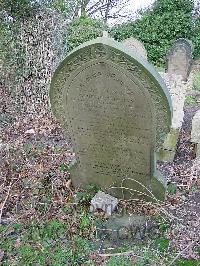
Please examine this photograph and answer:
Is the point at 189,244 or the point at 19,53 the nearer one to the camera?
the point at 189,244

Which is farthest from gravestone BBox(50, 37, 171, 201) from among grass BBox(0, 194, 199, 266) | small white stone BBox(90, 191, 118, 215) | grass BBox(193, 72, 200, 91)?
grass BBox(193, 72, 200, 91)

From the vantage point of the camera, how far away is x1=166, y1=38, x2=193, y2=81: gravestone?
33.8 feet

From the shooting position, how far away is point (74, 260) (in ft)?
12.8

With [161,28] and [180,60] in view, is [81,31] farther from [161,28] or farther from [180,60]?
[161,28]

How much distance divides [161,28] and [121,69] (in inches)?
436

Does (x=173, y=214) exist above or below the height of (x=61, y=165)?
below

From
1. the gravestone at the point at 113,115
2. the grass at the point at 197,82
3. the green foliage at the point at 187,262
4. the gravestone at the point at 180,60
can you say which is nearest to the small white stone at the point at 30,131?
the gravestone at the point at 113,115

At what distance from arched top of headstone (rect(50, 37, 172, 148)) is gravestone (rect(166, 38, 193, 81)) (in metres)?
6.53

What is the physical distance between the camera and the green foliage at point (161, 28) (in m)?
14.1

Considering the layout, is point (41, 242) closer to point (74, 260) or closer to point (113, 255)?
point (74, 260)

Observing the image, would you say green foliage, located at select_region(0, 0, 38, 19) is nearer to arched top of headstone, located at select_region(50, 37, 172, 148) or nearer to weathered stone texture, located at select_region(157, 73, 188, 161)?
weathered stone texture, located at select_region(157, 73, 188, 161)

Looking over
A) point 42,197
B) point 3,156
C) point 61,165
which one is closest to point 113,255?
point 42,197

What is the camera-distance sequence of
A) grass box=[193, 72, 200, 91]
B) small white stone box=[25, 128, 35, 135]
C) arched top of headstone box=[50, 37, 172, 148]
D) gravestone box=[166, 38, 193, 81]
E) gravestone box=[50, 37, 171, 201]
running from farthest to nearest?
grass box=[193, 72, 200, 91] → gravestone box=[166, 38, 193, 81] → small white stone box=[25, 128, 35, 135] → gravestone box=[50, 37, 171, 201] → arched top of headstone box=[50, 37, 172, 148]

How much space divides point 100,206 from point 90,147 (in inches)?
28.3
